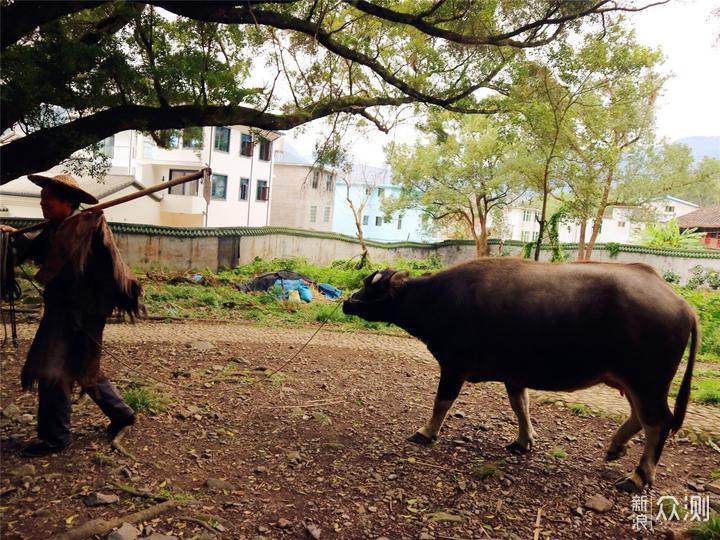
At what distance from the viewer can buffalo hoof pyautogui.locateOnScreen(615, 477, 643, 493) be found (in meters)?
4.14

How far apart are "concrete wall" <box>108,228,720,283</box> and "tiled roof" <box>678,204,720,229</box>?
328 inches

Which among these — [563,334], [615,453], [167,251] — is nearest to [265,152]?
[167,251]

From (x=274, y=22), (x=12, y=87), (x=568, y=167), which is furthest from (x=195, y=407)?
(x=568, y=167)

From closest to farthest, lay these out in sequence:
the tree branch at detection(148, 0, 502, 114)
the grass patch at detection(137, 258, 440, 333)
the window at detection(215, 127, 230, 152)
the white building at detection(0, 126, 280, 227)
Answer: the tree branch at detection(148, 0, 502, 114) < the grass patch at detection(137, 258, 440, 333) < the white building at detection(0, 126, 280, 227) < the window at detection(215, 127, 230, 152)

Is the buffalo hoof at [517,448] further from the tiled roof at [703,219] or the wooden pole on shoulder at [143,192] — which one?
the tiled roof at [703,219]

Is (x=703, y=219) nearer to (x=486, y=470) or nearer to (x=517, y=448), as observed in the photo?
(x=517, y=448)

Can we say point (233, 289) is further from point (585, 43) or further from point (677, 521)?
point (677, 521)

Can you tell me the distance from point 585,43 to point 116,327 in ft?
35.1

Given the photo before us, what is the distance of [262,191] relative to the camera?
104ft

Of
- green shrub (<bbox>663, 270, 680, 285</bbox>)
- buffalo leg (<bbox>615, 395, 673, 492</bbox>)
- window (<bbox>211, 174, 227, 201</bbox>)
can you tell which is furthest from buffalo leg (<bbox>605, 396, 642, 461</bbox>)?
window (<bbox>211, 174, 227, 201</bbox>)

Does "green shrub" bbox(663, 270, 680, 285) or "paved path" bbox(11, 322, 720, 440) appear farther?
"green shrub" bbox(663, 270, 680, 285)

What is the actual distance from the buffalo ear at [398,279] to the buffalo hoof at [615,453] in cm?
234

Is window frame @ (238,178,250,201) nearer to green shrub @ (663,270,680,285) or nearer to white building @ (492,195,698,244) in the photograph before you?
white building @ (492,195,698,244)

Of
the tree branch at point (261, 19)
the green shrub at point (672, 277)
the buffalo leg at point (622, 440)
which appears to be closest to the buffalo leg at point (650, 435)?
the buffalo leg at point (622, 440)
